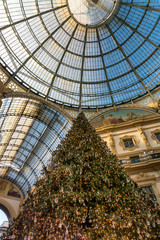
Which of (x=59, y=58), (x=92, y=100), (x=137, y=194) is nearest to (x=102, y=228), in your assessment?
(x=137, y=194)

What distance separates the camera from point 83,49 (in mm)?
26016

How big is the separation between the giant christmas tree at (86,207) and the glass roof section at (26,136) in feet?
53.1

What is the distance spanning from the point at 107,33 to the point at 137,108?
1317 cm

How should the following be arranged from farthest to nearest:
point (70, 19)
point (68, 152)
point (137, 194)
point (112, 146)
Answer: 1. point (70, 19)
2. point (112, 146)
3. point (68, 152)
4. point (137, 194)

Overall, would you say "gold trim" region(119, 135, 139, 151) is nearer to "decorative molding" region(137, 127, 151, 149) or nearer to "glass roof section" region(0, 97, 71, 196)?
"decorative molding" region(137, 127, 151, 149)

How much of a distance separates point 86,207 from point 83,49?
977 inches

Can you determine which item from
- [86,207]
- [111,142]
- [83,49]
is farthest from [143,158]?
[83,49]

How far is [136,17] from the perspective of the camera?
73.2ft

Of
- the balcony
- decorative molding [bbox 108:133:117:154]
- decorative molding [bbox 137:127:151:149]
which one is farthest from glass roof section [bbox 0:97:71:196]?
the balcony

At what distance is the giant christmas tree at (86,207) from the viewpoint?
619 cm

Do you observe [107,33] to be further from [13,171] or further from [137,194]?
[13,171]

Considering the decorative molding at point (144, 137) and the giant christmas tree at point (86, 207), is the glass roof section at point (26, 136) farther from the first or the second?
the giant christmas tree at point (86, 207)

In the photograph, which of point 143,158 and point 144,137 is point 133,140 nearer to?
point 144,137

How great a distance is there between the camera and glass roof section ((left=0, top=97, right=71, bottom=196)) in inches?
944
